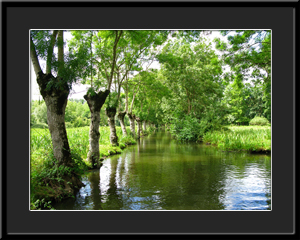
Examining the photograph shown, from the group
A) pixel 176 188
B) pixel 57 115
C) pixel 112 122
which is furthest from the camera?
pixel 112 122

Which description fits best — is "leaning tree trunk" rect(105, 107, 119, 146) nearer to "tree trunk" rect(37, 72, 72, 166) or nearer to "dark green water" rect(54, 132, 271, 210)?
"dark green water" rect(54, 132, 271, 210)

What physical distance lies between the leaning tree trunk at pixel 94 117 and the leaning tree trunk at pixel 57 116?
3045mm

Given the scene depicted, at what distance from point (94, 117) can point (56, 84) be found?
3.98 m

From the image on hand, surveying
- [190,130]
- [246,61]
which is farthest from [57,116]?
[190,130]

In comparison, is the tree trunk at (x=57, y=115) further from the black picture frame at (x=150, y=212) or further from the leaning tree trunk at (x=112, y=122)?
the leaning tree trunk at (x=112, y=122)

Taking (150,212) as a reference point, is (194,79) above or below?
above

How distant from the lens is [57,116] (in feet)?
21.8

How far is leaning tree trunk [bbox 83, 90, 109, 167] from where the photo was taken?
984 centimetres

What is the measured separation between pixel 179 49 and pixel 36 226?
85.5 ft

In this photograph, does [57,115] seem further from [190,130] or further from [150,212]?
[190,130]

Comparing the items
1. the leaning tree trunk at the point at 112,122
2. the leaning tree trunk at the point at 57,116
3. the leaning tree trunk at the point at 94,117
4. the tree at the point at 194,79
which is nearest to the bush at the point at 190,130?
the tree at the point at 194,79
